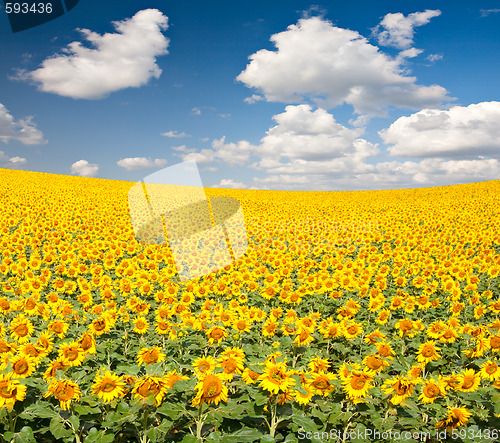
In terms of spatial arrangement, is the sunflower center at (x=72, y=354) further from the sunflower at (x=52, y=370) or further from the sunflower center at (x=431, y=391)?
the sunflower center at (x=431, y=391)

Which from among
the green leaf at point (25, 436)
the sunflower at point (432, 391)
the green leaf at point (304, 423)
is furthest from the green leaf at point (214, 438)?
the sunflower at point (432, 391)

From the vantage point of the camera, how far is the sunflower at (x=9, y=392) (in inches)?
125

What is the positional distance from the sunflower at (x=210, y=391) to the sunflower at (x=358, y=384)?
1.50 m

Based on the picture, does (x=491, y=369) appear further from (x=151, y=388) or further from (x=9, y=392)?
(x=9, y=392)

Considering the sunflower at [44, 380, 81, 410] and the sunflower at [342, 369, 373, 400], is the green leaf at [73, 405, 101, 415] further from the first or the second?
the sunflower at [342, 369, 373, 400]

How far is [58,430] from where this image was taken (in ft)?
10.7

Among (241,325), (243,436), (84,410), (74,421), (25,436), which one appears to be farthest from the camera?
(241,325)

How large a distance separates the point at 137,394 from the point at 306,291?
19.2ft

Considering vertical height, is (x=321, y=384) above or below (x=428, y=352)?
above

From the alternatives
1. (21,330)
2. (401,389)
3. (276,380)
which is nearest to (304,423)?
(276,380)

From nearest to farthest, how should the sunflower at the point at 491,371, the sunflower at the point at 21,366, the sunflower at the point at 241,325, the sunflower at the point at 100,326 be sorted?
the sunflower at the point at 21,366 < the sunflower at the point at 491,371 < the sunflower at the point at 100,326 < the sunflower at the point at 241,325

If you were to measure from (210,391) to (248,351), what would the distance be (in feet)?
8.35

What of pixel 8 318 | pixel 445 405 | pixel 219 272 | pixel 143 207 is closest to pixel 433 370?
pixel 445 405

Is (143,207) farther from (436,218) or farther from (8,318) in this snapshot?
(436,218)
